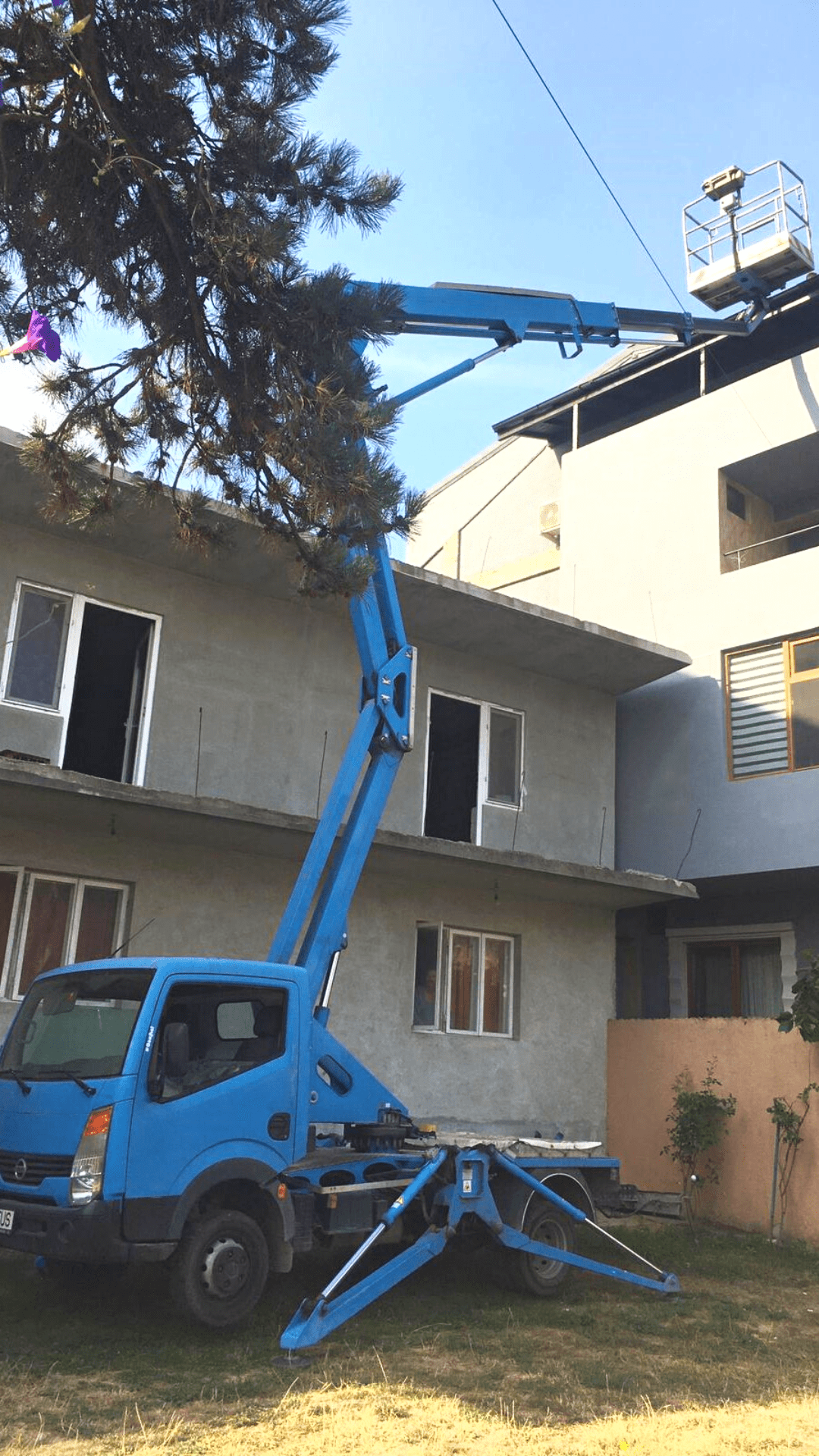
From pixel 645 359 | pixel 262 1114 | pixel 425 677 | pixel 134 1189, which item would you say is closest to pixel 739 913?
pixel 425 677

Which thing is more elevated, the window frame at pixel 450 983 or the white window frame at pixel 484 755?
the white window frame at pixel 484 755

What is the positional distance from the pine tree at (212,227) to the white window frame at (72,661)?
453 centimetres

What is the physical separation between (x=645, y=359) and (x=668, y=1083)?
34.5 ft

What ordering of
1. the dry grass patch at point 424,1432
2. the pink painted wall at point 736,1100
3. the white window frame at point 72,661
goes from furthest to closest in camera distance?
the pink painted wall at point 736,1100 < the white window frame at point 72,661 < the dry grass patch at point 424,1432

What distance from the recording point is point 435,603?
552 inches

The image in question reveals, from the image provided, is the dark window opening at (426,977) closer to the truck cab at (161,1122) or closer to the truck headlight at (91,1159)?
the truck cab at (161,1122)

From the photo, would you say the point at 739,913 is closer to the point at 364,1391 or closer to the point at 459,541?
the point at 459,541

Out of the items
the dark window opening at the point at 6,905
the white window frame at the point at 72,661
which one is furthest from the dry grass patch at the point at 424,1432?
the white window frame at the point at 72,661

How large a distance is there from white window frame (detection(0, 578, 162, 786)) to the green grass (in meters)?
4.86

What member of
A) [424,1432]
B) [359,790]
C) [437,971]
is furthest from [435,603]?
[424,1432]

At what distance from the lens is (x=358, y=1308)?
776 cm

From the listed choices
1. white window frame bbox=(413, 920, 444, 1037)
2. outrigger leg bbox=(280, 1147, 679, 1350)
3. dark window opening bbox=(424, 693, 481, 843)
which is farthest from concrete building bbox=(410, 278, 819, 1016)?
outrigger leg bbox=(280, 1147, 679, 1350)

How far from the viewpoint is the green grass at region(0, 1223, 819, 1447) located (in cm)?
651

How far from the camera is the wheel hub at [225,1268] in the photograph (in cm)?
761
